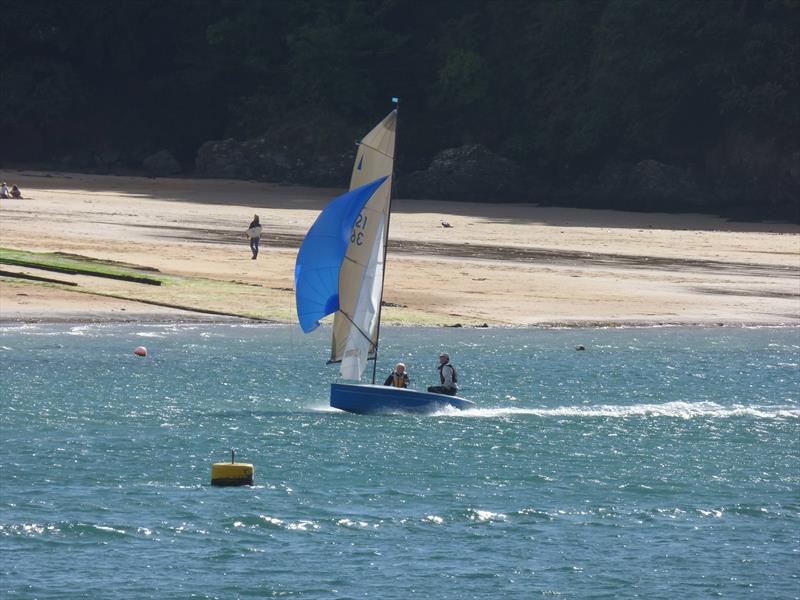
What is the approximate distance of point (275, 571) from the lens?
22594mm

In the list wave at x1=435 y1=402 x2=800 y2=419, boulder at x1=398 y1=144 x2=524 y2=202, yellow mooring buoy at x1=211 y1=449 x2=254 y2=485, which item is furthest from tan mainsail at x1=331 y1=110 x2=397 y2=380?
boulder at x1=398 y1=144 x2=524 y2=202

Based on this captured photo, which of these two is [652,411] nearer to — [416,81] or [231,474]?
[231,474]

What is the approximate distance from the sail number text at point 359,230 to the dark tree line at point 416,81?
57.5 meters

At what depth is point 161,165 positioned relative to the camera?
91.6 meters

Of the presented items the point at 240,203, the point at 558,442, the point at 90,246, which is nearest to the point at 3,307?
the point at 90,246

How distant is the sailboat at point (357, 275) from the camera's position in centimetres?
3198

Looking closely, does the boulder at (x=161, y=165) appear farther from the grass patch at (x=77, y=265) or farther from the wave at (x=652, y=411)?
the wave at (x=652, y=411)

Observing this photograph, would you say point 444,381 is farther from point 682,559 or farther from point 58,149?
→ point 58,149

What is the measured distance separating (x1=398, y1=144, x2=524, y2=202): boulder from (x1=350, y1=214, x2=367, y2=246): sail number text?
5502 cm

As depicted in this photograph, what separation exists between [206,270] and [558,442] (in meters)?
24.0

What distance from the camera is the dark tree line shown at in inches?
3474

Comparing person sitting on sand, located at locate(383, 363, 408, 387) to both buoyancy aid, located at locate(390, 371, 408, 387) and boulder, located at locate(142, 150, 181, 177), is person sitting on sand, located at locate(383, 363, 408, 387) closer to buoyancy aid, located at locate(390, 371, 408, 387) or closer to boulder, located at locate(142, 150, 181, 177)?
buoyancy aid, located at locate(390, 371, 408, 387)

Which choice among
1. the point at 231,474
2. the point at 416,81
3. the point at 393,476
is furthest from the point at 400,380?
the point at 416,81

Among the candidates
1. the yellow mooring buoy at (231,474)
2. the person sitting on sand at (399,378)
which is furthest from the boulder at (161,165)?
the yellow mooring buoy at (231,474)
